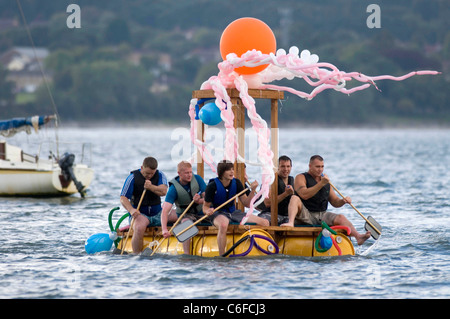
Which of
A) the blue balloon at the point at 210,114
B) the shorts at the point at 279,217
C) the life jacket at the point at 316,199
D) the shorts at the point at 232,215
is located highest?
the blue balloon at the point at 210,114

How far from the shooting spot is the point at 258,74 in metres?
15.5

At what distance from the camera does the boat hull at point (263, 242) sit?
1512cm

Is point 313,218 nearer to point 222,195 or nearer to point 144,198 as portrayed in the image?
point 222,195

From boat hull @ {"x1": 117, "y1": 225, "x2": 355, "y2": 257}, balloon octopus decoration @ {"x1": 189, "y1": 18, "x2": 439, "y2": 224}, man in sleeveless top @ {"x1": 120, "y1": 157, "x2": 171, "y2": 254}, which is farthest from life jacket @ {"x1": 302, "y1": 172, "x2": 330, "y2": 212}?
man in sleeveless top @ {"x1": 120, "y1": 157, "x2": 171, "y2": 254}

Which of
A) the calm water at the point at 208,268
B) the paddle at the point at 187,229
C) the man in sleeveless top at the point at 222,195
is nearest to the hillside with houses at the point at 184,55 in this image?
the calm water at the point at 208,268

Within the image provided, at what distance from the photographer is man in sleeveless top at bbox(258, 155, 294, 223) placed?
619 inches

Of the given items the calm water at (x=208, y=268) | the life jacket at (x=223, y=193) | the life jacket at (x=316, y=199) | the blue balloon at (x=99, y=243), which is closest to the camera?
the calm water at (x=208, y=268)

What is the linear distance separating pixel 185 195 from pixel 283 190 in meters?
1.69

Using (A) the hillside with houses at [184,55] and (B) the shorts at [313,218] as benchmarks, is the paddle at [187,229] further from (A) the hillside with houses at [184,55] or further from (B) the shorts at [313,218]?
(A) the hillside with houses at [184,55]

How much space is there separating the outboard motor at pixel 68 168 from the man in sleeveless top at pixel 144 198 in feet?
40.3

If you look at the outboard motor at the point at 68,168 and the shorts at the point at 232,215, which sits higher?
the outboard motor at the point at 68,168

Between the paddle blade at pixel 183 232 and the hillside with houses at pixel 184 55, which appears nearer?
the paddle blade at pixel 183 232

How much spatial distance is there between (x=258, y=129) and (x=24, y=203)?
1482 cm
